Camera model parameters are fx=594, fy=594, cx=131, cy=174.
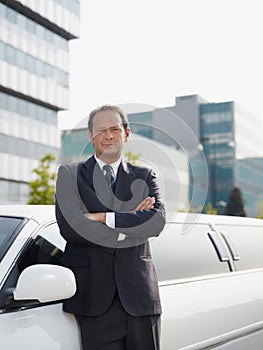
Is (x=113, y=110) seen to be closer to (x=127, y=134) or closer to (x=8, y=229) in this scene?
(x=127, y=134)

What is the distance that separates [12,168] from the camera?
3638 centimetres

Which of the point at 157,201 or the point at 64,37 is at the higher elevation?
the point at 64,37

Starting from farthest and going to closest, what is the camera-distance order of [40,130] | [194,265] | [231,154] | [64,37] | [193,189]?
[231,154] → [64,37] → [40,130] → [194,265] → [193,189]

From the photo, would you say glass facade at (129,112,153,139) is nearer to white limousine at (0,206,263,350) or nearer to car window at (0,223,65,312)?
white limousine at (0,206,263,350)

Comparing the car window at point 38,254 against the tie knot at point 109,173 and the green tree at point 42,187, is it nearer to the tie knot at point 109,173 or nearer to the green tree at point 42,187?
the tie knot at point 109,173

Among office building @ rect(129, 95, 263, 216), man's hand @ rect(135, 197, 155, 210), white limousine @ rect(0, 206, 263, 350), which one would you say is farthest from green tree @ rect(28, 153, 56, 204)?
office building @ rect(129, 95, 263, 216)

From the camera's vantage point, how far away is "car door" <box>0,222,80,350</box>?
9.09 ft

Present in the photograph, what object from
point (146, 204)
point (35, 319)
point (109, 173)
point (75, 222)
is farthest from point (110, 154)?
point (35, 319)

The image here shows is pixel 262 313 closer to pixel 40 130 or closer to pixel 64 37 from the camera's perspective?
pixel 40 130

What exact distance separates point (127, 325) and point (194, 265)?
1161 millimetres

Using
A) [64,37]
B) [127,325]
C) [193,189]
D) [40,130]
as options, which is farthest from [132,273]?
[64,37]

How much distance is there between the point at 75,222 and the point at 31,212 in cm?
40

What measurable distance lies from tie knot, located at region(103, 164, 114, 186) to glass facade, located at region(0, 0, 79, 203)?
32.8 meters

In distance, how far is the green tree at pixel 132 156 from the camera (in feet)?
11.4
